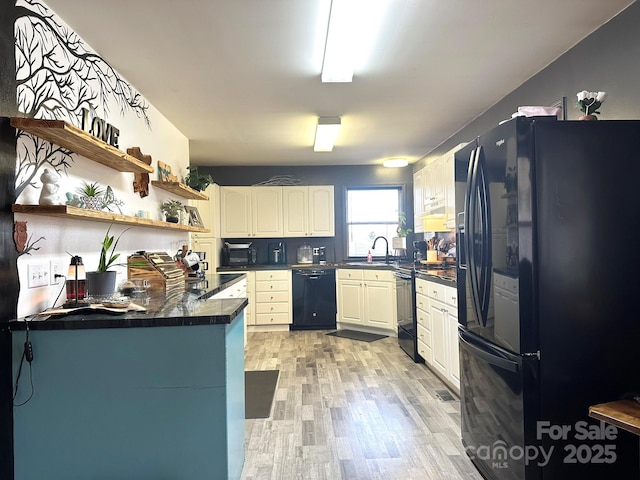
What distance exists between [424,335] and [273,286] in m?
2.52

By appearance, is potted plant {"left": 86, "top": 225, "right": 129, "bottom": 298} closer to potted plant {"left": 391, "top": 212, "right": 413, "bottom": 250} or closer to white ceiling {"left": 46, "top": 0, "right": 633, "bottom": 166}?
white ceiling {"left": 46, "top": 0, "right": 633, "bottom": 166}

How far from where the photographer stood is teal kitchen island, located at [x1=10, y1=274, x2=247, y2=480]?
1.65 m

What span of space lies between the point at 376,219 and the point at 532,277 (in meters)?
4.69

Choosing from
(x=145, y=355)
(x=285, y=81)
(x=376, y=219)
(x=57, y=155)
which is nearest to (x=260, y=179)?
(x=376, y=219)

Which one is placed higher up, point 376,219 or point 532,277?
point 376,219

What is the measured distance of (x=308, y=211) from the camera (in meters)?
6.06

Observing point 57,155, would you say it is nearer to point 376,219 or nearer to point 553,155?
point 553,155

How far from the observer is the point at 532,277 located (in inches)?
66.6

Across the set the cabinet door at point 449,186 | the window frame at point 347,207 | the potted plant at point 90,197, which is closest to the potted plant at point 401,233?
the window frame at point 347,207

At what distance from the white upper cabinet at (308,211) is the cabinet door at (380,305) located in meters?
1.15

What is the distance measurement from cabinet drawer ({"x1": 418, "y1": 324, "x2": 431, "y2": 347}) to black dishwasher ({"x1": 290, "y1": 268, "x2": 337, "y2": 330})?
1989 millimetres

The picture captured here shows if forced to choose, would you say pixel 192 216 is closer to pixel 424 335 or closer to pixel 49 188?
pixel 49 188

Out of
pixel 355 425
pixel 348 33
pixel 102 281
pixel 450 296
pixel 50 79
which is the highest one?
pixel 348 33

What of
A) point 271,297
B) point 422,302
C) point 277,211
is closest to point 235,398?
point 422,302
